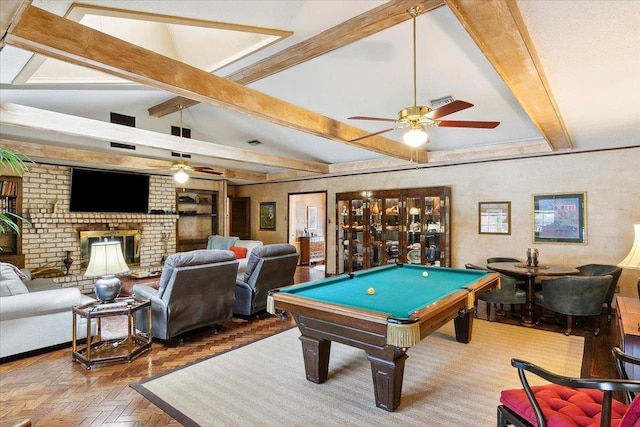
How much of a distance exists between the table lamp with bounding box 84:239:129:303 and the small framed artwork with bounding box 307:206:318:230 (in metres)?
7.20

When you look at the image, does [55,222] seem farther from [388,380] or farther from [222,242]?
[388,380]

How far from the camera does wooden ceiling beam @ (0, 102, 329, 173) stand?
3816mm

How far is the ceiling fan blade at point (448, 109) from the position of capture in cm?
247

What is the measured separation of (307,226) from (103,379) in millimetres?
7695

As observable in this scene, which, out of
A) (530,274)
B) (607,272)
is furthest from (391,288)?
(607,272)

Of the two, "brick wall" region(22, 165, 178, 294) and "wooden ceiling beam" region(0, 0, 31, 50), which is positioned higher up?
"wooden ceiling beam" region(0, 0, 31, 50)

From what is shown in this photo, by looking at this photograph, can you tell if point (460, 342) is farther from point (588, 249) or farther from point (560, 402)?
point (588, 249)

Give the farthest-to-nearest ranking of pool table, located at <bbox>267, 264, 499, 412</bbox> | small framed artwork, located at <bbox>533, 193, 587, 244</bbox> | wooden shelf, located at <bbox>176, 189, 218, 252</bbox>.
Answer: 1. wooden shelf, located at <bbox>176, 189, 218, 252</bbox>
2. small framed artwork, located at <bbox>533, 193, 587, 244</bbox>
3. pool table, located at <bbox>267, 264, 499, 412</bbox>

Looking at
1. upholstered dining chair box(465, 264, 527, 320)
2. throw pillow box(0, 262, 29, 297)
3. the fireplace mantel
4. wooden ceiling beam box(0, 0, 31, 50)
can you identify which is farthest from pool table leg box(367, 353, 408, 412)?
the fireplace mantel

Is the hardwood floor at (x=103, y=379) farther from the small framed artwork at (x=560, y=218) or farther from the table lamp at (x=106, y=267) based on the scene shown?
the small framed artwork at (x=560, y=218)

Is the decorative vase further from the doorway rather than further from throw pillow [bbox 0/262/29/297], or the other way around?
the doorway

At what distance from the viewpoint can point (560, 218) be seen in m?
5.56

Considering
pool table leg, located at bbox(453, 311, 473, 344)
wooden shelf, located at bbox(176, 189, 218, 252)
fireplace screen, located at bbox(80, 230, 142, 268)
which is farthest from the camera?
wooden shelf, located at bbox(176, 189, 218, 252)

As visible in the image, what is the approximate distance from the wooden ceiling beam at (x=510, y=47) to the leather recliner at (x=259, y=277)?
3356 millimetres
